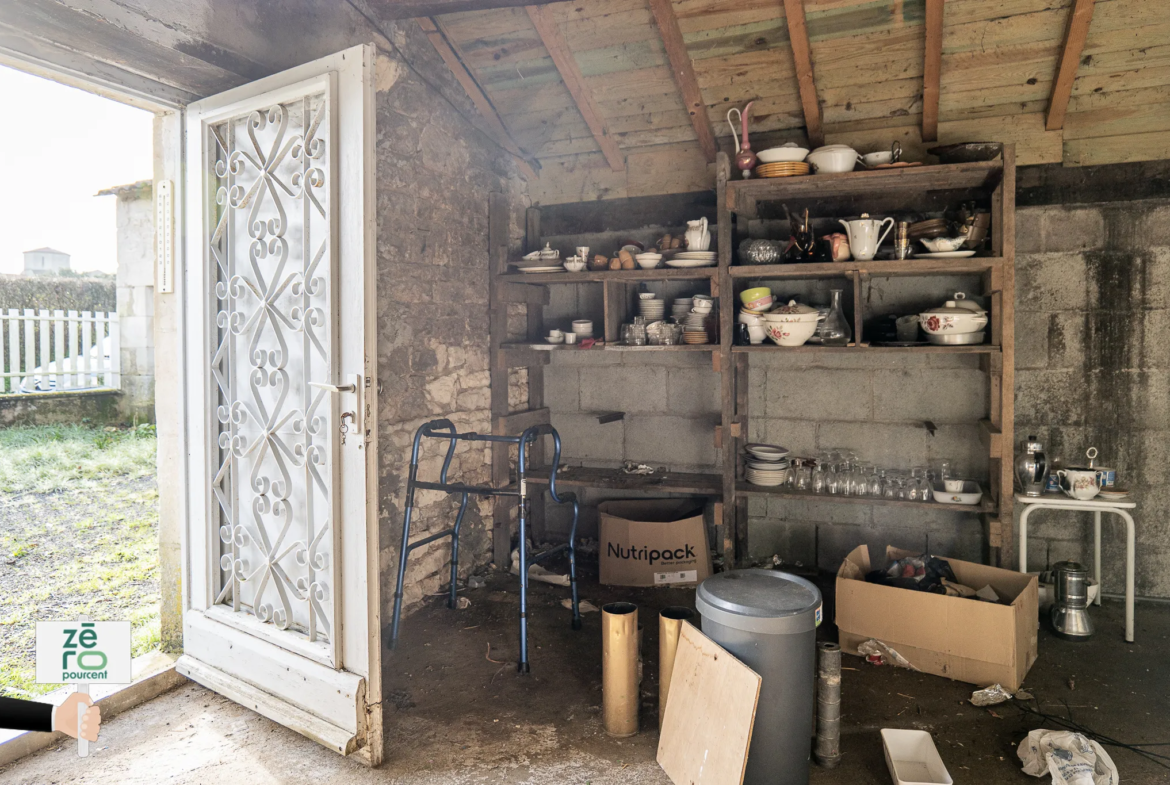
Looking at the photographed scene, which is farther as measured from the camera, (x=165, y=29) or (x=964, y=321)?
(x=964, y=321)

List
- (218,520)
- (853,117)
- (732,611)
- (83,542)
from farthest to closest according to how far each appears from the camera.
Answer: (83,542), (853,117), (218,520), (732,611)

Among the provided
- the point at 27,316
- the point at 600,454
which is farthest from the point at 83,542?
the point at 27,316

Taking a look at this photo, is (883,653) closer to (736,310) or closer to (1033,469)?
(1033,469)

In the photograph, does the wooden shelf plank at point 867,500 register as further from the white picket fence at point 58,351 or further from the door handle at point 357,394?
the white picket fence at point 58,351

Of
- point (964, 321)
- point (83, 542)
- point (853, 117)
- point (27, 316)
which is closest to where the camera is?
point (964, 321)

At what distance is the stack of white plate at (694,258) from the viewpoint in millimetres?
3529

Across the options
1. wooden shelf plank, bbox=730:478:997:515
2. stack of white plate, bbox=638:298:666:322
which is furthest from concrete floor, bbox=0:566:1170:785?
stack of white plate, bbox=638:298:666:322

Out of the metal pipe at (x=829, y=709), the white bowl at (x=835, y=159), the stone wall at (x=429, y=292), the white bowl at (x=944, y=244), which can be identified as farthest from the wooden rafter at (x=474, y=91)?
the metal pipe at (x=829, y=709)

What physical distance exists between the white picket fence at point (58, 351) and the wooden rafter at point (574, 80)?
677 centimetres

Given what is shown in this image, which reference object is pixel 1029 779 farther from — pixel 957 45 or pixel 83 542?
pixel 83 542

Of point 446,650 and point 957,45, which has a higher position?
point 957,45

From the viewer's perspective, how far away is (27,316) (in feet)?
24.8

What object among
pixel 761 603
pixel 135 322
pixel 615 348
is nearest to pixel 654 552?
pixel 615 348

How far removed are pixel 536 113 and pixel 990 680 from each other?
3347 millimetres
